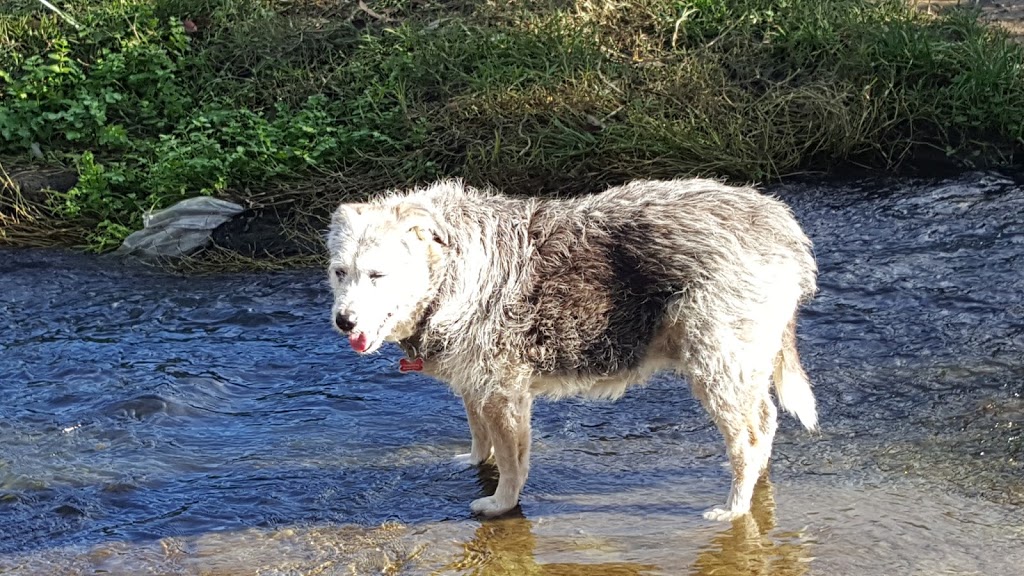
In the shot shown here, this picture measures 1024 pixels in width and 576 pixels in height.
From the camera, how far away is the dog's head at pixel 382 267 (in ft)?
14.6

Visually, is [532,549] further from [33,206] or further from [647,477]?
[33,206]

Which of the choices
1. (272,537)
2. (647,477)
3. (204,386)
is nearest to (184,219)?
(204,386)

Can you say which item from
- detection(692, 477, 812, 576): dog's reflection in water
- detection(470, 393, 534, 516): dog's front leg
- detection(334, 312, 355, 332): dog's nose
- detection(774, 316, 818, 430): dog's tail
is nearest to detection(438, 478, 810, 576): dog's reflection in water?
detection(692, 477, 812, 576): dog's reflection in water

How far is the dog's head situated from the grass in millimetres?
3985

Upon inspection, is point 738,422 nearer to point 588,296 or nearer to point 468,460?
point 588,296

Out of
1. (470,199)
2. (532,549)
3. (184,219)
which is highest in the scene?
(470,199)

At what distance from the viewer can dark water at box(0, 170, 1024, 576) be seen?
468 cm

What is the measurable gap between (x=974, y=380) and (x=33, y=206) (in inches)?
285

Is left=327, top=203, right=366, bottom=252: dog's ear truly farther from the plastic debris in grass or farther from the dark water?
the plastic debris in grass

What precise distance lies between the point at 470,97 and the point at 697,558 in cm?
546

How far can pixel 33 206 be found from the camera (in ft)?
29.7

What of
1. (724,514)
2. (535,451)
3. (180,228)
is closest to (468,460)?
(535,451)

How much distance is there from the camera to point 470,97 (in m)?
9.18

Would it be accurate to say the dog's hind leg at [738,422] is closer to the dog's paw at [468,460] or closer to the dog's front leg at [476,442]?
the dog's front leg at [476,442]
